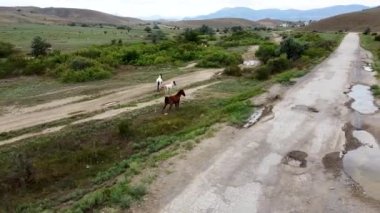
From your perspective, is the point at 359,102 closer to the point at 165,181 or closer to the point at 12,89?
the point at 165,181

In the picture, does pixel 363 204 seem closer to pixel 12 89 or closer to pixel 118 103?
pixel 118 103

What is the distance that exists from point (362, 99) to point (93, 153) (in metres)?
15.1

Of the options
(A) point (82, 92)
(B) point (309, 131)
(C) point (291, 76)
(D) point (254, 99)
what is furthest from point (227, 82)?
(B) point (309, 131)

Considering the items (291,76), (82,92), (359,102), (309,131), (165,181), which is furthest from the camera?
(291,76)

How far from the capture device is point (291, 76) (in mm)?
30891

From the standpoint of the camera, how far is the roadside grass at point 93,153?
1384 cm

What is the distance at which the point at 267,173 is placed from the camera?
13.3 meters

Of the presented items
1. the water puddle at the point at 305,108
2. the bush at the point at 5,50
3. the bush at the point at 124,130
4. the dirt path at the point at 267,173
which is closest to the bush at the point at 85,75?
the bush at the point at 5,50

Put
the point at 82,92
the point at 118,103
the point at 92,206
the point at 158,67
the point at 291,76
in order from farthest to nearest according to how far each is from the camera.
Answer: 1. the point at 158,67
2. the point at 291,76
3. the point at 82,92
4. the point at 118,103
5. the point at 92,206

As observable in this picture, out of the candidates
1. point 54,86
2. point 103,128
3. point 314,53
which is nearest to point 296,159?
point 103,128

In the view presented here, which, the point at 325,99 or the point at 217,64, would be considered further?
the point at 217,64

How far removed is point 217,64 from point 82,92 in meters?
15.6

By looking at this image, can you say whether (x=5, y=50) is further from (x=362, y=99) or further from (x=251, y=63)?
(x=362, y=99)

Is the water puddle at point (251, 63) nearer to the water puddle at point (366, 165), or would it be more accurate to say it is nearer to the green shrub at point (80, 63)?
the green shrub at point (80, 63)
